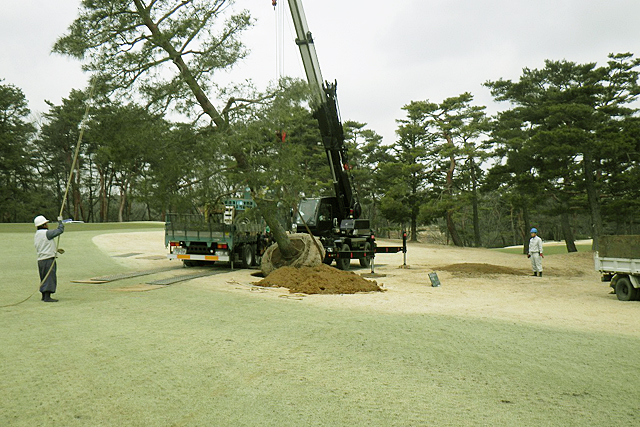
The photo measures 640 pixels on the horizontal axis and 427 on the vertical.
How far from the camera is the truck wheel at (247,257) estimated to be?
743 inches

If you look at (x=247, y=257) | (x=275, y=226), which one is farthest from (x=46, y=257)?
(x=247, y=257)

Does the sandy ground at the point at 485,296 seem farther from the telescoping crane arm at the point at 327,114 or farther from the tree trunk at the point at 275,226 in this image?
the telescoping crane arm at the point at 327,114

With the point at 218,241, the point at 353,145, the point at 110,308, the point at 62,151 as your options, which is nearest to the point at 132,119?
the point at 218,241

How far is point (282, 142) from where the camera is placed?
1520cm

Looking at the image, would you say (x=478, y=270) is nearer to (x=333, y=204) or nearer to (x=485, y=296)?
(x=333, y=204)

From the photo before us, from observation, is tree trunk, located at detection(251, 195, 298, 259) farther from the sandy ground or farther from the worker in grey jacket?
the worker in grey jacket

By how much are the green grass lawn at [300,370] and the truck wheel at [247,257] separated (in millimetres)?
9262

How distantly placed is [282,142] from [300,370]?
10.2 m

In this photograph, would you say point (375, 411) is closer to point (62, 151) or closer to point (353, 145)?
point (353, 145)

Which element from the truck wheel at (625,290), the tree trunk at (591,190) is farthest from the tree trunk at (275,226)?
the tree trunk at (591,190)

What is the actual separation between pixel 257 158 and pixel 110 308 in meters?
6.75

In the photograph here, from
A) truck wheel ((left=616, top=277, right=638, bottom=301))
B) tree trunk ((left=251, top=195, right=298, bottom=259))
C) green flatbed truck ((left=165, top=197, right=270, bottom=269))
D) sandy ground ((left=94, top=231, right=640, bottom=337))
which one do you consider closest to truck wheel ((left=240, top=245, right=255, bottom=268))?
green flatbed truck ((left=165, top=197, right=270, bottom=269))

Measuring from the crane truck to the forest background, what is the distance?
0.64m

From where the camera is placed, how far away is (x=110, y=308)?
9500 mm
